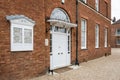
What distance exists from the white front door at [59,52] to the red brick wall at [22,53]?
5.67ft

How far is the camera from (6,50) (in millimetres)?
9766

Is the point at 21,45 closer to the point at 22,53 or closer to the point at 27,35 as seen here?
the point at 22,53

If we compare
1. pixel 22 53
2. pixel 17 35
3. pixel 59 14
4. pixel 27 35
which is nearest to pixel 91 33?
pixel 59 14

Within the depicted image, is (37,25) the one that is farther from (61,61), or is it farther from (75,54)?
(75,54)

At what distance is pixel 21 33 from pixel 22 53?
882mm

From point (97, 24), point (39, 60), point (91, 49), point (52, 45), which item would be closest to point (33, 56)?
point (39, 60)

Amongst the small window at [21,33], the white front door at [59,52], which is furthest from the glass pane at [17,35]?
the white front door at [59,52]

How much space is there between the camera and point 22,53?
10.7 meters

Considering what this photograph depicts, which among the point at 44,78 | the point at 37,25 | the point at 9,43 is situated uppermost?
the point at 37,25

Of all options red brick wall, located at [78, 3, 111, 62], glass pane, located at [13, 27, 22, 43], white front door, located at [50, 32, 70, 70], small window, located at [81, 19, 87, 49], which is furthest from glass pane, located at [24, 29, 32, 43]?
small window, located at [81, 19, 87, 49]

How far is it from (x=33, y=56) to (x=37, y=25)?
156 centimetres

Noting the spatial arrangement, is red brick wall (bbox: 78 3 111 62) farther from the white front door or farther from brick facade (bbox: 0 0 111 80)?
the white front door

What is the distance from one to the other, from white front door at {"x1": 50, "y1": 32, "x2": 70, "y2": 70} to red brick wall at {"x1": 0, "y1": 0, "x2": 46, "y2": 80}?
1.73 m

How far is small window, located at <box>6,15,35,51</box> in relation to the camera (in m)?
10.1
